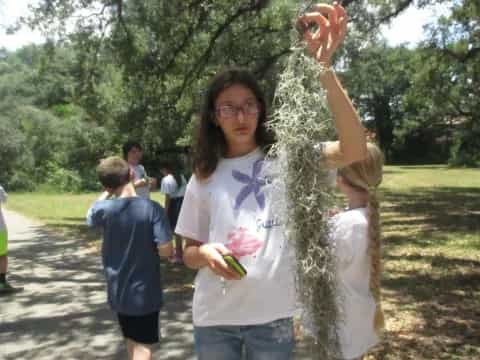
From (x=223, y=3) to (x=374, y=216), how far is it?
25.3ft

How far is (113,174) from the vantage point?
376 cm

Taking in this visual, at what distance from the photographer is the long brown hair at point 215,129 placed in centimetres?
219

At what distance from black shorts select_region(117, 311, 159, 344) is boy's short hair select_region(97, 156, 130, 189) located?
0.90 m

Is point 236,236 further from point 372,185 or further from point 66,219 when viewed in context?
point 66,219

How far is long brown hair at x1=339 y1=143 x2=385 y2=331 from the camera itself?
2.45 m

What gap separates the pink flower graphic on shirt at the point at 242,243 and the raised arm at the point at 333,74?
46cm

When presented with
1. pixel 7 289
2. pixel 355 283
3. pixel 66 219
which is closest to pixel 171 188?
pixel 7 289

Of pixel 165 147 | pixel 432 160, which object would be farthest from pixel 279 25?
pixel 432 160

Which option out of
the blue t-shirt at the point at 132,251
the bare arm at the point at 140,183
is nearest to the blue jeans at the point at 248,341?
the blue t-shirt at the point at 132,251

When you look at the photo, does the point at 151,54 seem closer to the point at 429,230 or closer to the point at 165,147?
the point at 165,147

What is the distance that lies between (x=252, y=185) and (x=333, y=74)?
1.91ft

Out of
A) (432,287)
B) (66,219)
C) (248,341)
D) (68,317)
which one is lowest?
(66,219)

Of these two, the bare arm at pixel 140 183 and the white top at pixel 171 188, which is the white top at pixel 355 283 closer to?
the bare arm at pixel 140 183

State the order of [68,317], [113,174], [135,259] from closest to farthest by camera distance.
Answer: [135,259] < [113,174] < [68,317]
